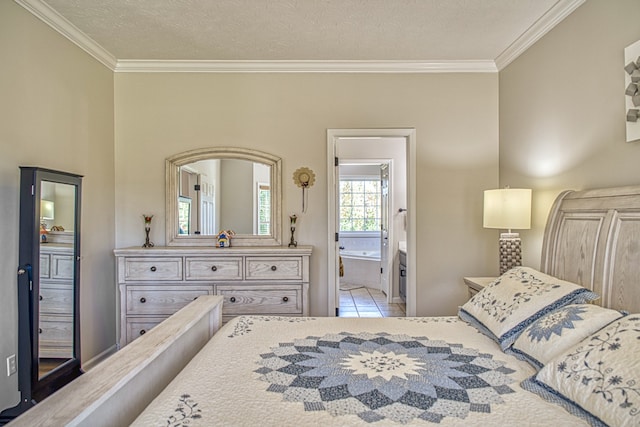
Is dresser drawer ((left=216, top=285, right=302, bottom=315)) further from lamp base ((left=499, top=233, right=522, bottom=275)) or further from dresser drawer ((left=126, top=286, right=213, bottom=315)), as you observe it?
lamp base ((left=499, top=233, right=522, bottom=275))

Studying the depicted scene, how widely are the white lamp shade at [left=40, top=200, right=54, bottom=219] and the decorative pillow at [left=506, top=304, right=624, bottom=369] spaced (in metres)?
2.64

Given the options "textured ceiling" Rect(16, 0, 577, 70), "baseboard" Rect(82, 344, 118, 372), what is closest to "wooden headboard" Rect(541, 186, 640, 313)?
"textured ceiling" Rect(16, 0, 577, 70)

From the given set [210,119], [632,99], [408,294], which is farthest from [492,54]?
[210,119]

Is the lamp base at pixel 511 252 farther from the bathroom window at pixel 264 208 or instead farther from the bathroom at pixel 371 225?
the bathroom at pixel 371 225

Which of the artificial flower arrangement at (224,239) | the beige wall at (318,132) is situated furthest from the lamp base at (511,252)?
the artificial flower arrangement at (224,239)

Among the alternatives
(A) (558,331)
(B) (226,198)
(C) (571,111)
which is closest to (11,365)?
(B) (226,198)

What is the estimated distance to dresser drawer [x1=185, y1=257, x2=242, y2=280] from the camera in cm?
299

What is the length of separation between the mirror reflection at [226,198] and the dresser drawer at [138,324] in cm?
80

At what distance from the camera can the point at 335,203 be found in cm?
340

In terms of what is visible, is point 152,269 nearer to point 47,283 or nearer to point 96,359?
point 47,283

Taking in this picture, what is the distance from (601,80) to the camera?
2.11 meters

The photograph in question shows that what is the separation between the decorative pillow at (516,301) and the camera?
155 cm

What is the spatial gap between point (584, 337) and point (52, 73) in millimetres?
3464

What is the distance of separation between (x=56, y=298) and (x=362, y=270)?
457 cm
